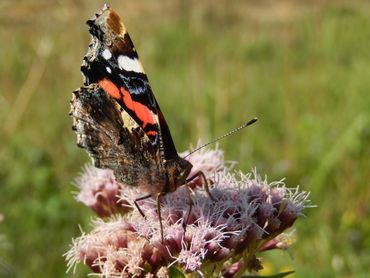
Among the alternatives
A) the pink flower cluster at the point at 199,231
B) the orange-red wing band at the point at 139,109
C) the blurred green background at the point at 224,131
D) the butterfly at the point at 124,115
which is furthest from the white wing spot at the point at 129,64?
the blurred green background at the point at 224,131

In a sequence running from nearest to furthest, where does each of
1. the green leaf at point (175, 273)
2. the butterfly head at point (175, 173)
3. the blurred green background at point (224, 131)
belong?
1. the green leaf at point (175, 273)
2. the butterfly head at point (175, 173)
3. the blurred green background at point (224, 131)

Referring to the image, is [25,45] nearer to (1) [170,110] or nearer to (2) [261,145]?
(1) [170,110]

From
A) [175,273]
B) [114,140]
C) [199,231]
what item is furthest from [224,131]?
[175,273]

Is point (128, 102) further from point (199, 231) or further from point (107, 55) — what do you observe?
Result: point (199, 231)

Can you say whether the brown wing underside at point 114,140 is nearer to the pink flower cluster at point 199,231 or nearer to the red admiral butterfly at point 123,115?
the red admiral butterfly at point 123,115

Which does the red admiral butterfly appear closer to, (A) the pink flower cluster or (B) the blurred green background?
(A) the pink flower cluster

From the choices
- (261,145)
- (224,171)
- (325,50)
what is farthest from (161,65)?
(224,171)

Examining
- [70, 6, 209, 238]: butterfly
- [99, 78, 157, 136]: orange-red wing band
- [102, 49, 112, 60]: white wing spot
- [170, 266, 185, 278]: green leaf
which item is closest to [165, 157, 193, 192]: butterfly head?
[70, 6, 209, 238]: butterfly
